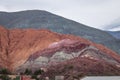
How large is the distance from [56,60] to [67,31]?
4997 centimetres

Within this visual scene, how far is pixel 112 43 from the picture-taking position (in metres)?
148

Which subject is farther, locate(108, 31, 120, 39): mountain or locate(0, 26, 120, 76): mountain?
locate(108, 31, 120, 39): mountain

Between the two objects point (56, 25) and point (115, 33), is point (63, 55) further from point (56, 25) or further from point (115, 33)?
point (115, 33)

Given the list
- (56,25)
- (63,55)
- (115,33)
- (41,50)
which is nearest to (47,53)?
(41,50)

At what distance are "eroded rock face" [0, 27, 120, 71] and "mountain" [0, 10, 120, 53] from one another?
3457cm

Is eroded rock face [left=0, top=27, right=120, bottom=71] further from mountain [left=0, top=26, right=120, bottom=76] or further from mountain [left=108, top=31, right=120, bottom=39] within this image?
mountain [left=108, top=31, right=120, bottom=39]

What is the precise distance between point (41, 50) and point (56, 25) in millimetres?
47895

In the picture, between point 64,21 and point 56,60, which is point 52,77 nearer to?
point 56,60

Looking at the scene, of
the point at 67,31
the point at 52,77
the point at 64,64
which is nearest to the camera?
the point at 52,77

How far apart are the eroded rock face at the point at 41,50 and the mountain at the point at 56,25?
34.6 m

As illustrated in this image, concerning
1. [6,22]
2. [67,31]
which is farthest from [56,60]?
[6,22]

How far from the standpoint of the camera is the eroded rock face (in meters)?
98.8

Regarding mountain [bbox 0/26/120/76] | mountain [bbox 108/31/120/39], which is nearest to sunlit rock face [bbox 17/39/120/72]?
mountain [bbox 0/26/120/76]

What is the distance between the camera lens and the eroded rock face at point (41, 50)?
98812 mm
